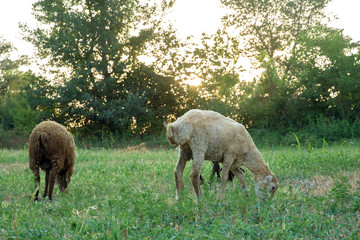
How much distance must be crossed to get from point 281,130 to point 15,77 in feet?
82.0

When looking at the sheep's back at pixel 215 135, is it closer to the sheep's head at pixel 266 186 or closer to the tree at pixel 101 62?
the sheep's head at pixel 266 186

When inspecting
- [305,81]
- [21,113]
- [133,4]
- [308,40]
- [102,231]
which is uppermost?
[133,4]

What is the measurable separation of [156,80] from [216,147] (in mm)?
15692

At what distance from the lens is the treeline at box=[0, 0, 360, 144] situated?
1786 cm

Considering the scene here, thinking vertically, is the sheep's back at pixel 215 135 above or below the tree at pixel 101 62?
below

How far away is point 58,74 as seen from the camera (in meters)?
20.7

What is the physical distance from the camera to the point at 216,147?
5.58 meters

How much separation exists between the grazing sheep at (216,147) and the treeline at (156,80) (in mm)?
12415

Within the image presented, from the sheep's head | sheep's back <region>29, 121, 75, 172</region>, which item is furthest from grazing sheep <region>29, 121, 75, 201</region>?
the sheep's head

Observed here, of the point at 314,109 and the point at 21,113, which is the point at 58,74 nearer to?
the point at 21,113

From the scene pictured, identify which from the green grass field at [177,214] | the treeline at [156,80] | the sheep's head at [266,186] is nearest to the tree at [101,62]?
the treeline at [156,80]

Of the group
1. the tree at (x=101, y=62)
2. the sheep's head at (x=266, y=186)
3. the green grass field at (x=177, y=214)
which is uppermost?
the tree at (x=101, y=62)

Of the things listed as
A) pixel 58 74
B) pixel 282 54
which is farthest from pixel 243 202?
pixel 282 54

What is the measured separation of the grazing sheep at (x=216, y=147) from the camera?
539 centimetres
